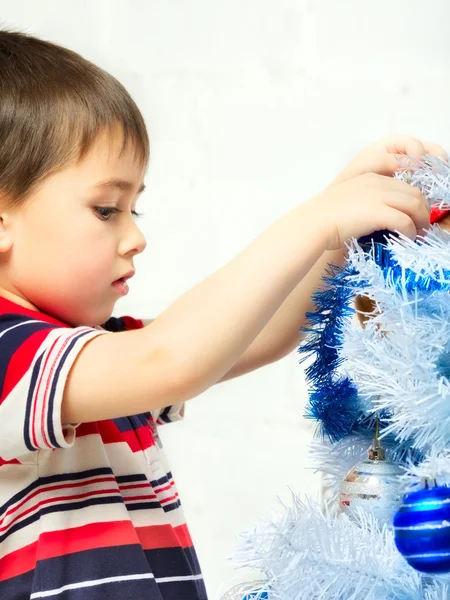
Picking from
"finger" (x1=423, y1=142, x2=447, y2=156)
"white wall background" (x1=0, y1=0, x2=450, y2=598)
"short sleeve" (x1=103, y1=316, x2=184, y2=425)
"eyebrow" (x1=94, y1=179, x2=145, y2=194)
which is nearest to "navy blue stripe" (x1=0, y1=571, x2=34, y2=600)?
"short sleeve" (x1=103, y1=316, x2=184, y2=425)

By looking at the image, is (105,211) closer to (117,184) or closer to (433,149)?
(117,184)

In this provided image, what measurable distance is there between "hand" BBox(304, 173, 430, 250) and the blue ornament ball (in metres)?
0.18

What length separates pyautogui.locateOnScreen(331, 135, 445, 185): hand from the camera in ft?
1.88

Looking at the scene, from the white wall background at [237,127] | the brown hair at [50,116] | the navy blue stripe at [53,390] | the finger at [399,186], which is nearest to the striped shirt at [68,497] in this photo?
the navy blue stripe at [53,390]

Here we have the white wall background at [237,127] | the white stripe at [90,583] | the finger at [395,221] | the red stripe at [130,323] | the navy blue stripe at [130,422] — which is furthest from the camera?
the white wall background at [237,127]

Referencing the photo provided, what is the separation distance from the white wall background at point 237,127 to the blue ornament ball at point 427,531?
0.89 metres

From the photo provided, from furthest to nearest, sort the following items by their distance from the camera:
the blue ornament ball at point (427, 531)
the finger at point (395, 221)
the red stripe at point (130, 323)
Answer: the red stripe at point (130, 323) → the finger at point (395, 221) → the blue ornament ball at point (427, 531)

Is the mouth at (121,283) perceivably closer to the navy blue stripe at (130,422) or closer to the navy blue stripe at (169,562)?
the navy blue stripe at (130,422)

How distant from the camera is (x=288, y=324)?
0.74 m

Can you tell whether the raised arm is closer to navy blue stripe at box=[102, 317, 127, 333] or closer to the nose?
the nose

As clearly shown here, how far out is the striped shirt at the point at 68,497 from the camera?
0.55 metres

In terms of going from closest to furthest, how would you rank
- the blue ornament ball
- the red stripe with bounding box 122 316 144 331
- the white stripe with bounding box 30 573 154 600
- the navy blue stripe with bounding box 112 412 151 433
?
the blue ornament ball → the white stripe with bounding box 30 573 154 600 → the navy blue stripe with bounding box 112 412 151 433 → the red stripe with bounding box 122 316 144 331

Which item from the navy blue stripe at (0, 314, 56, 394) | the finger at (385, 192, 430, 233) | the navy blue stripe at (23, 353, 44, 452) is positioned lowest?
the navy blue stripe at (23, 353, 44, 452)

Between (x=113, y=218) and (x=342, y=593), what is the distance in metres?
0.37
